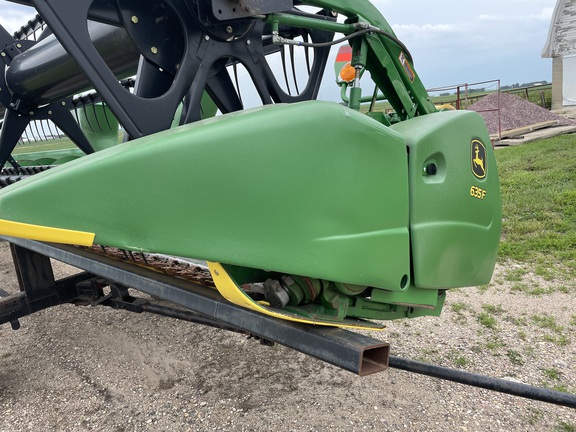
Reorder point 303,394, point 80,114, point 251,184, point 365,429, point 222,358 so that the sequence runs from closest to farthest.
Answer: point 251,184
point 365,429
point 303,394
point 222,358
point 80,114

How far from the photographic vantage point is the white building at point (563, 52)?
18.2 m

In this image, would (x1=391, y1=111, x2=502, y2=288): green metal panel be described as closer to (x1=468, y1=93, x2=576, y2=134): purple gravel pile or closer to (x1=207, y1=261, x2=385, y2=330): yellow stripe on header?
(x1=207, y1=261, x2=385, y2=330): yellow stripe on header

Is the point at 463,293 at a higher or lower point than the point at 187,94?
lower

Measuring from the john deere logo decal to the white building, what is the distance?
19556 millimetres

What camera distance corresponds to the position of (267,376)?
279 centimetres

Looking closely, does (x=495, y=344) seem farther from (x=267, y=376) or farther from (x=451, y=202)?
(x=451, y=202)

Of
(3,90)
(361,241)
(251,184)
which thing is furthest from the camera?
(3,90)

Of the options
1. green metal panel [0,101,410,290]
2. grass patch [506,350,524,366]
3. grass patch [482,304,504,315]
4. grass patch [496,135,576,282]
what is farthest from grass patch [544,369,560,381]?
green metal panel [0,101,410,290]

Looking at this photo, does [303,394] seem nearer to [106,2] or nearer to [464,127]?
[464,127]

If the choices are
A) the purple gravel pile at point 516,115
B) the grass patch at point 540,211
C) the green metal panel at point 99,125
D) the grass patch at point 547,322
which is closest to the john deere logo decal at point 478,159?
the grass patch at point 547,322

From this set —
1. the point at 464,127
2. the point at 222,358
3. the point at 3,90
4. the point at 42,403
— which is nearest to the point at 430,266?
the point at 464,127

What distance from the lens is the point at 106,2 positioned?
1.70 meters

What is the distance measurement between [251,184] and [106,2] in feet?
3.36

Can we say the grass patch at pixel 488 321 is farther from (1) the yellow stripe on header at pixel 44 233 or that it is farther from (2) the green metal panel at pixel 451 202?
(1) the yellow stripe on header at pixel 44 233
